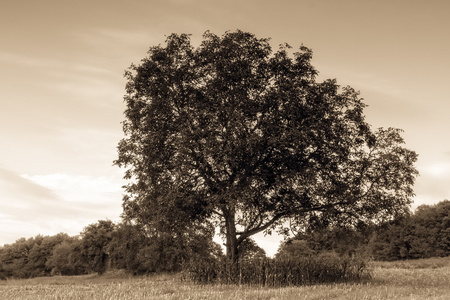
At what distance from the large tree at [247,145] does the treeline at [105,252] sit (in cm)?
1506

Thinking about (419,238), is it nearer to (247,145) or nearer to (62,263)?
(62,263)

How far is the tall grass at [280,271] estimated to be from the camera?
2345 centimetres

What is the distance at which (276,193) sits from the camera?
26.8 meters

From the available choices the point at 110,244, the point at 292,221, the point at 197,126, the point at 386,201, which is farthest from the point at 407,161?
the point at 110,244

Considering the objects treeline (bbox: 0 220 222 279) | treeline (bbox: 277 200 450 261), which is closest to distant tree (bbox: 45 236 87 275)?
treeline (bbox: 0 220 222 279)

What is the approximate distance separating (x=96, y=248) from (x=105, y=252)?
1984 millimetres

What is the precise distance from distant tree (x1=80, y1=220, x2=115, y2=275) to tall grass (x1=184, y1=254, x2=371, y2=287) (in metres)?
40.1

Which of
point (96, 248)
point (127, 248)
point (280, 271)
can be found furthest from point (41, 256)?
point (280, 271)

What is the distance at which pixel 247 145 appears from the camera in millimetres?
23703

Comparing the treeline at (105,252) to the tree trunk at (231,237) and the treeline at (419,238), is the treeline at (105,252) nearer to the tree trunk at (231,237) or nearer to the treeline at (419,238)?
the tree trunk at (231,237)

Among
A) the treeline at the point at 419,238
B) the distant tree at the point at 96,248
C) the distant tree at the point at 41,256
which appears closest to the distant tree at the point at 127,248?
the distant tree at the point at 96,248

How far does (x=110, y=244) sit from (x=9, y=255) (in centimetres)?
3845

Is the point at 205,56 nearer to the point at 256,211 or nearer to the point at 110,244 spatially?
the point at 256,211

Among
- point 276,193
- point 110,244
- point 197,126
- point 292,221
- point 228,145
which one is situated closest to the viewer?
point 228,145
